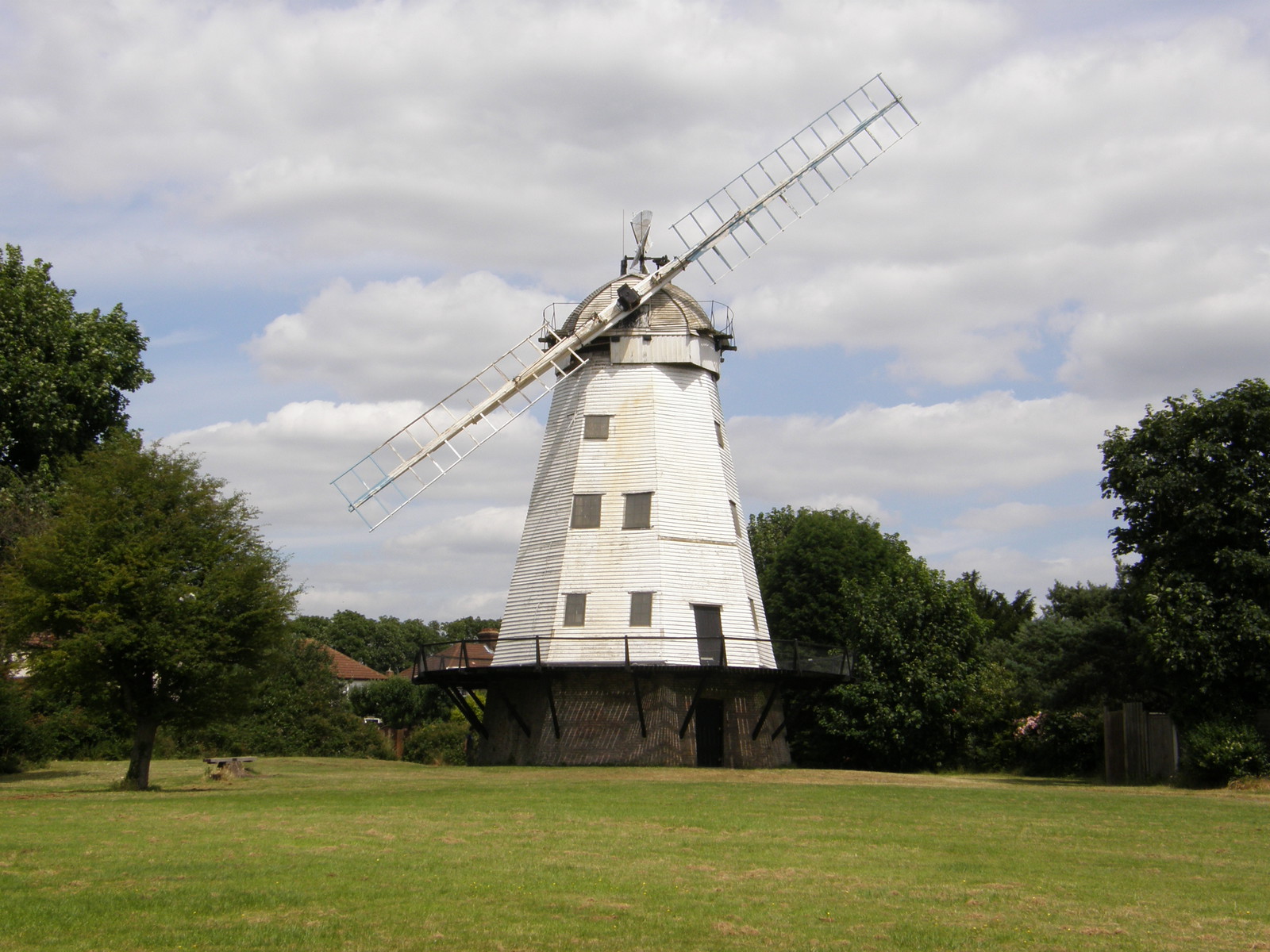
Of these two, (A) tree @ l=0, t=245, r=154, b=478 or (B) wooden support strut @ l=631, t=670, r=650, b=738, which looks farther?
(A) tree @ l=0, t=245, r=154, b=478

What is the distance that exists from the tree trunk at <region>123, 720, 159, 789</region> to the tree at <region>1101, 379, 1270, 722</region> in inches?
793

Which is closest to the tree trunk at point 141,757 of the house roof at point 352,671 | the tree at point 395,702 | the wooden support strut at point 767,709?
the wooden support strut at point 767,709

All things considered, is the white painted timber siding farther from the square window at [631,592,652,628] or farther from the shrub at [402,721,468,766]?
the shrub at [402,721,468,766]

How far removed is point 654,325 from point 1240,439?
15145 millimetres

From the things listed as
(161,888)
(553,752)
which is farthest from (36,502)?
(161,888)

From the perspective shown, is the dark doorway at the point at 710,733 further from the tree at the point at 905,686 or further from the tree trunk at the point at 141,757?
the tree trunk at the point at 141,757

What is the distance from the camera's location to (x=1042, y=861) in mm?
13875

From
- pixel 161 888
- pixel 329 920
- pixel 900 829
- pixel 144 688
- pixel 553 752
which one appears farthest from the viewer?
pixel 553 752

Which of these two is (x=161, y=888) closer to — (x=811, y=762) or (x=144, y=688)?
(x=144, y=688)

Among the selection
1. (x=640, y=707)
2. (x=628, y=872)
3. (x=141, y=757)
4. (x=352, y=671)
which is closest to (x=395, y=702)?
(x=352, y=671)

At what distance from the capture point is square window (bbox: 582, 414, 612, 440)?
3338cm

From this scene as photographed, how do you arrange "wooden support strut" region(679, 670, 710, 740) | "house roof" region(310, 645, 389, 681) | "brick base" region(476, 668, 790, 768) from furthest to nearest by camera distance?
"house roof" region(310, 645, 389, 681)
"brick base" region(476, 668, 790, 768)
"wooden support strut" region(679, 670, 710, 740)

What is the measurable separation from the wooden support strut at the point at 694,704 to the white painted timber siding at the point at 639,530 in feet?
1.82

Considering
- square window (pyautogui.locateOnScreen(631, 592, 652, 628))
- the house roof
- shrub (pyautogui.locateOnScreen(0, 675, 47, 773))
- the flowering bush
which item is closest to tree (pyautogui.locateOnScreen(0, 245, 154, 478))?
shrub (pyautogui.locateOnScreen(0, 675, 47, 773))
